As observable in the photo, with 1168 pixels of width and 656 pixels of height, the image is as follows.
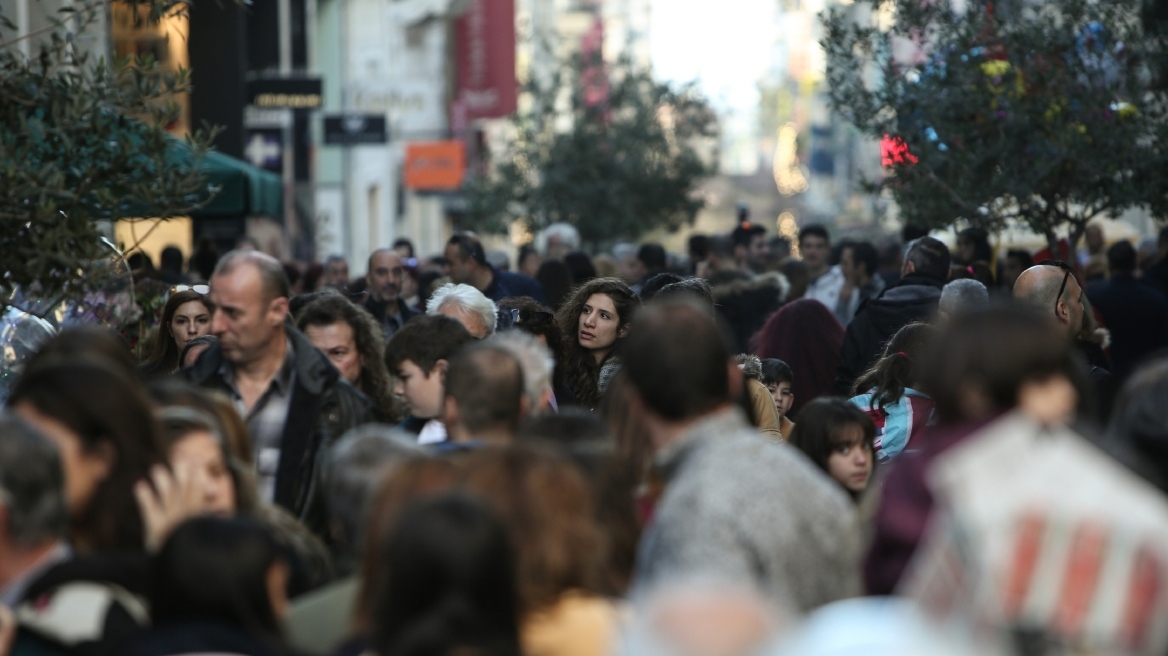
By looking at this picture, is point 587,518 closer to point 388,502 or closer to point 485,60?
point 388,502

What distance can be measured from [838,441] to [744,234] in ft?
38.9

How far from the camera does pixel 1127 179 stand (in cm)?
1241

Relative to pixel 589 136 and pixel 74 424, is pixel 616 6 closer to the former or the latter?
pixel 589 136

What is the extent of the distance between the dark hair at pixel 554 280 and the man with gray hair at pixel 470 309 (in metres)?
4.75

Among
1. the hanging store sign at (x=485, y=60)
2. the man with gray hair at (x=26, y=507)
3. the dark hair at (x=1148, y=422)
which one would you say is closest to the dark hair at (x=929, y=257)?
the dark hair at (x=1148, y=422)

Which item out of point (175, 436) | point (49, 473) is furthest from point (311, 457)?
point (49, 473)

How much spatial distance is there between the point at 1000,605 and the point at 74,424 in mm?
2298

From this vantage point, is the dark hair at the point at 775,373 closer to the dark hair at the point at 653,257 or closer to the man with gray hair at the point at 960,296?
the man with gray hair at the point at 960,296

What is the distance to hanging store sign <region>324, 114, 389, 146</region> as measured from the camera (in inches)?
938

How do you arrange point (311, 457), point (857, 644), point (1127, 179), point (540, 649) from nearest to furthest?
1. point (857, 644)
2. point (540, 649)
3. point (311, 457)
4. point (1127, 179)

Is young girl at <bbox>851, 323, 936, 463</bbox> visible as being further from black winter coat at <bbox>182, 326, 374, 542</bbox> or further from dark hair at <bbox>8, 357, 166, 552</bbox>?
dark hair at <bbox>8, 357, 166, 552</bbox>

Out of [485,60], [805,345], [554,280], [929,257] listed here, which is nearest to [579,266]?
[554,280]

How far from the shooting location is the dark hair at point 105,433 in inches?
162

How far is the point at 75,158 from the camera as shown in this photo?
691cm
